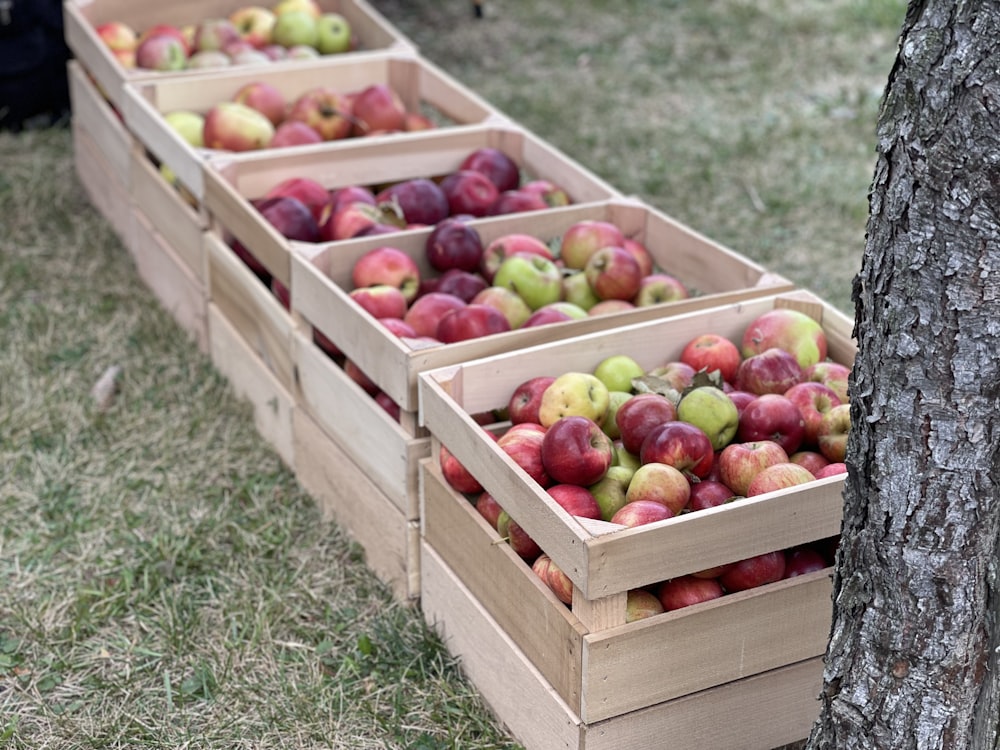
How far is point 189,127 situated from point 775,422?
2.27m

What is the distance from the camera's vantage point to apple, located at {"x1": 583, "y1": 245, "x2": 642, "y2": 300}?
2.88 meters

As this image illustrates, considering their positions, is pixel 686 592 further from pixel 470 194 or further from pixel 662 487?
pixel 470 194

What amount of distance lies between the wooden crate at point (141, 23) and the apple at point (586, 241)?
1525 millimetres

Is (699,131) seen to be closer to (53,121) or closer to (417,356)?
(53,121)

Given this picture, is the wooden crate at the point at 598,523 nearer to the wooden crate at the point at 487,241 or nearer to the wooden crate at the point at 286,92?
the wooden crate at the point at 487,241

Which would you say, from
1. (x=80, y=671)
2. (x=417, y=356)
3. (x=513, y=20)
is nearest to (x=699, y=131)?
(x=513, y=20)

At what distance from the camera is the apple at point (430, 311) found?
279 cm

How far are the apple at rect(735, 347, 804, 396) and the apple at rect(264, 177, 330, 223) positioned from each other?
53.1 inches

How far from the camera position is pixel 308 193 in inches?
133

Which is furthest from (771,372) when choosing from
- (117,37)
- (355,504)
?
(117,37)

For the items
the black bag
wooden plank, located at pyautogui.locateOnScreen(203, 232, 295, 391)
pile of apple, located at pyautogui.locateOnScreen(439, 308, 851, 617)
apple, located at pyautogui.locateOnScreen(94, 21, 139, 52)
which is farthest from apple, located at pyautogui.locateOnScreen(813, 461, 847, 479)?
the black bag

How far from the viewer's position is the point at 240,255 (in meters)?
3.36

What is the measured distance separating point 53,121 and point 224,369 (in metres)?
2.45

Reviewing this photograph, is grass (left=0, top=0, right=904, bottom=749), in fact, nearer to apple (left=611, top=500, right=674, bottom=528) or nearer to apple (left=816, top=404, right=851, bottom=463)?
apple (left=611, top=500, right=674, bottom=528)
